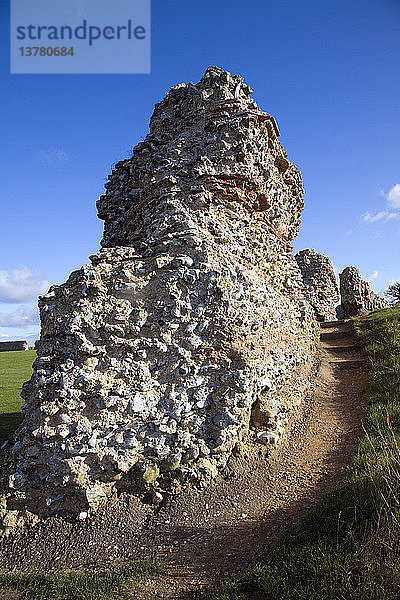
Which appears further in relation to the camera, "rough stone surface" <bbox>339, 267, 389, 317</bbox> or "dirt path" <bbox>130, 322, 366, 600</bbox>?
"rough stone surface" <bbox>339, 267, 389, 317</bbox>

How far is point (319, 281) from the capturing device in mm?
23672

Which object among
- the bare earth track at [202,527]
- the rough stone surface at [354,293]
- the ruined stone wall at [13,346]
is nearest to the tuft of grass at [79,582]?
the bare earth track at [202,527]

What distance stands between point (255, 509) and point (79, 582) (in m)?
2.37

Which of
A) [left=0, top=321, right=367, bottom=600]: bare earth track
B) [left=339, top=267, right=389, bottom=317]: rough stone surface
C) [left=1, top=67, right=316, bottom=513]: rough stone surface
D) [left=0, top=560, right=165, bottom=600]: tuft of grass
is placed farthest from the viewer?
[left=339, top=267, right=389, bottom=317]: rough stone surface

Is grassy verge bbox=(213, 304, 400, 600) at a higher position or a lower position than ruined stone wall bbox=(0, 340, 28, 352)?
lower

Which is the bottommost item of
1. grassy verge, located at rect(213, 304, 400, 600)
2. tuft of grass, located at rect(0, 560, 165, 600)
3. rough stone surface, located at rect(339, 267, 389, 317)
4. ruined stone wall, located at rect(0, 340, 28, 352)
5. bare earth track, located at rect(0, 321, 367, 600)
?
tuft of grass, located at rect(0, 560, 165, 600)

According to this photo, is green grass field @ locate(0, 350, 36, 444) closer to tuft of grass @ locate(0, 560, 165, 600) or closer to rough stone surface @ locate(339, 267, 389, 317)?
tuft of grass @ locate(0, 560, 165, 600)

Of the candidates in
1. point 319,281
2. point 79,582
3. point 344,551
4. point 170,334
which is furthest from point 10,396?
point 319,281

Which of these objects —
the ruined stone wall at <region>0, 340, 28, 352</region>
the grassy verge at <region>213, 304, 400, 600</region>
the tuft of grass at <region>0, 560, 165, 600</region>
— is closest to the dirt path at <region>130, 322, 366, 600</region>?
the tuft of grass at <region>0, 560, 165, 600</region>

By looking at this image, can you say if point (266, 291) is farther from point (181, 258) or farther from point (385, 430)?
point (385, 430)

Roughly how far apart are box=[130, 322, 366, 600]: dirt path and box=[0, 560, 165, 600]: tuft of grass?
189 mm

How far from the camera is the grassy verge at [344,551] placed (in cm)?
317

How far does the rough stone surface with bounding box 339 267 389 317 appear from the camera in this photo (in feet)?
71.9

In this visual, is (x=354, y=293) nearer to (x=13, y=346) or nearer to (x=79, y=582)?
(x=79, y=582)
